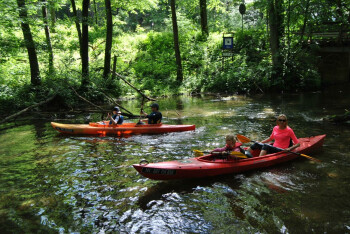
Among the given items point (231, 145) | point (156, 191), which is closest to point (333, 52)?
point (231, 145)

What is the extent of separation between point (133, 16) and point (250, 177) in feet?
132

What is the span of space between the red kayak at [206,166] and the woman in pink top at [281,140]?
18 cm

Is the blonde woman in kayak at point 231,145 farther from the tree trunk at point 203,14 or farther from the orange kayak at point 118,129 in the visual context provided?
the tree trunk at point 203,14

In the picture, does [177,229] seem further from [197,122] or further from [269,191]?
[197,122]

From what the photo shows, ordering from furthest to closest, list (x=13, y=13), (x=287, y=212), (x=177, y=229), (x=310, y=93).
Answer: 1. (x=310, y=93)
2. (x=13, y=13)
3. (x=287, y=212)
4. (x=177, y=229)

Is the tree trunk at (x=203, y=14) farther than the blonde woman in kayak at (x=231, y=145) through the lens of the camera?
Yes

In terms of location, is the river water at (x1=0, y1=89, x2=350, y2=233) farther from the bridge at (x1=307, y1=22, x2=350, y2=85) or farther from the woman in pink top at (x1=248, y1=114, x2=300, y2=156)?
the bridge at (x1=307, y1=22, x2=350, y2=85)

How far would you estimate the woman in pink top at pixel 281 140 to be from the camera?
6484 mm

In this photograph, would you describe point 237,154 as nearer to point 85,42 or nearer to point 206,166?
point 206,166

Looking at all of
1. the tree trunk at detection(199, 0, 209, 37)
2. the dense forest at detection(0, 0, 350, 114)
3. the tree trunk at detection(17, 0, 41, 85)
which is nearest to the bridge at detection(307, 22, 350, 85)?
the dense forest at detection(0, 0, 350, 114)

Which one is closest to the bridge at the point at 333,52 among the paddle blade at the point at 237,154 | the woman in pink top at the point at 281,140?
the woman in pink top at the point at 281,140

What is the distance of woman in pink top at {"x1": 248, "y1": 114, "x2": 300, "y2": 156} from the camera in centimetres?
648

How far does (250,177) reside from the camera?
5898 millimetres

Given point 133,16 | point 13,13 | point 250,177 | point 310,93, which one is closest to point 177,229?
point 250,177
